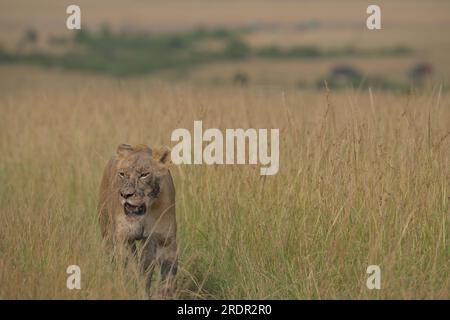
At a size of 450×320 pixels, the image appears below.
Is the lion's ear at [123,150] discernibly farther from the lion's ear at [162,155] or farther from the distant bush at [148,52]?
the distant bush at [148,52]

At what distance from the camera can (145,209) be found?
21.7 feet

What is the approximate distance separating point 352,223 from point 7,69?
4086 cm

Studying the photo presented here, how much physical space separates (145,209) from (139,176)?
218mm

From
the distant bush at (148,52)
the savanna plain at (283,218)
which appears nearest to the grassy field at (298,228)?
the savanna plain at (283,218)

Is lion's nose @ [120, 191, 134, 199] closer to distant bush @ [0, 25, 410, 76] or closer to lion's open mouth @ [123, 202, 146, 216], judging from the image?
lion's open mouth @ [123, 202, 146, 216]

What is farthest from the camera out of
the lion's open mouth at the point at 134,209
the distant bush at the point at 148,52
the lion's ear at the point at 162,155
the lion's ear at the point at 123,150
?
Answer: the distant bush at the point at 148,52

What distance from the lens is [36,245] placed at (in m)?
7.20

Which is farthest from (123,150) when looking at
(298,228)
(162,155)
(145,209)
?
(298,228)

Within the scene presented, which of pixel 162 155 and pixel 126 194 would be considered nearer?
pixel 126 194

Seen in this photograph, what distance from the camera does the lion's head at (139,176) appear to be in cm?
651

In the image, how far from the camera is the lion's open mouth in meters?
6.56

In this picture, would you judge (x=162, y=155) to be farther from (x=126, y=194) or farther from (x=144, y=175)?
(x=126, y=194)

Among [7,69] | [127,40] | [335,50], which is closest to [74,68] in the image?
[7,69]
